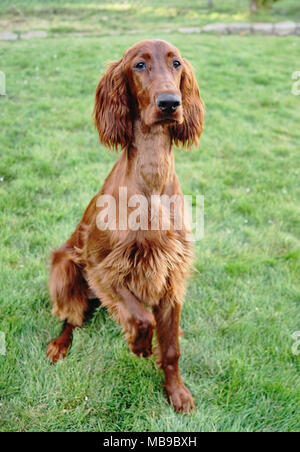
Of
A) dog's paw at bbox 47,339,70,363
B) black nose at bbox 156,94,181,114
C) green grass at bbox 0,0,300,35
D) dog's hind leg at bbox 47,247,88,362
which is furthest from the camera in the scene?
green grass at bbox 0,0,300,35

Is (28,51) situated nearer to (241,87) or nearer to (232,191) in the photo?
(241,87)

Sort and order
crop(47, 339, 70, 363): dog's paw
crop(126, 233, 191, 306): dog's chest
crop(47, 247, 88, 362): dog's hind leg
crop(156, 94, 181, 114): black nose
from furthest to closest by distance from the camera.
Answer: crop(47, 247, 88, 362): dog's hind leg
crop(47, 339, 70, 363): dog's paw
crop(126, 233, 191, 306): dog's chest
crop(156, 94, 181, 114): black nose

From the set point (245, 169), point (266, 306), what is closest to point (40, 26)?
point (245, 169)

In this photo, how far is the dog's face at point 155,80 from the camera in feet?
5.40

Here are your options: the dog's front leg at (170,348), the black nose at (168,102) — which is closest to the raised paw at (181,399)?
the dog's front leg at (170,348)

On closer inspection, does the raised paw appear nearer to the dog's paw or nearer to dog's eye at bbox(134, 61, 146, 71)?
the dog's paw

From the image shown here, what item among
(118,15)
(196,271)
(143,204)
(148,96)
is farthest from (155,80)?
(118,15)

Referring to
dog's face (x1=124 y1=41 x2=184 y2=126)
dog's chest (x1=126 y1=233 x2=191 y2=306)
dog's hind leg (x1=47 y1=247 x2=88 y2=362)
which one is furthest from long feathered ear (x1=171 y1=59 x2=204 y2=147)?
dog's hind leg (x1=47 y1=247 x2=88 y2=362)

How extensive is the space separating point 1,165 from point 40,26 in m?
6.23

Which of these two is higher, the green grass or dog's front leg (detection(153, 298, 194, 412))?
the green grass

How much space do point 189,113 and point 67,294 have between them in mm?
1242

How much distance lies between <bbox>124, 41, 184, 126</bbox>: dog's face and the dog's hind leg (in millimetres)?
1026

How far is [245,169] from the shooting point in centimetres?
425

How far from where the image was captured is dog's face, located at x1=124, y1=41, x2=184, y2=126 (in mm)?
1645
